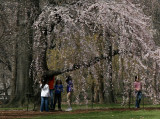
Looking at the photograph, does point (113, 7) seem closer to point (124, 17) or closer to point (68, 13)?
point (124, 17)

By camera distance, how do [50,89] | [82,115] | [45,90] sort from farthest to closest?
[50,89] < [45,90] < [82,115]

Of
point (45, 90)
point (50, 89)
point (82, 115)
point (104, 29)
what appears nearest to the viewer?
point (104, 29)

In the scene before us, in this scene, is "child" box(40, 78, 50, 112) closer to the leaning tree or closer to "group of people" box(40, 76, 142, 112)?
"group of people" box(40, 76, 142, 112)

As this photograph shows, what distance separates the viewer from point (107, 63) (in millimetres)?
13617

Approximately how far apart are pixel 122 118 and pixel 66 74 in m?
4.89

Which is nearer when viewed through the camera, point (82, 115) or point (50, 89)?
point (82, 115)

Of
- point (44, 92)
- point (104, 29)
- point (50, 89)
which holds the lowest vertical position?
point (44, 92)

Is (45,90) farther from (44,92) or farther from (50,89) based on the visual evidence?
(50,89)

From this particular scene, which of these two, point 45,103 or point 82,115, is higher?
point 45,103

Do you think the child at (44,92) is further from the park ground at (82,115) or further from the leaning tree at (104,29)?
the leaning tree at (104,29)

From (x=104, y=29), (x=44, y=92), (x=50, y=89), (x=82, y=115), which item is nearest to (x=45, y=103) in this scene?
(x=44, y=92)

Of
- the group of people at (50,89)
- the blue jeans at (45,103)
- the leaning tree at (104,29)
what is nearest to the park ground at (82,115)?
the blue jeans at (45,103)

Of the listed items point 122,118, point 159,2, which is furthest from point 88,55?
point 159,2

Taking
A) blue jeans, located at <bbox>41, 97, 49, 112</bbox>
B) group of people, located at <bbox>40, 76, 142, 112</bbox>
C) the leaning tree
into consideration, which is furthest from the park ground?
the leaning tree
